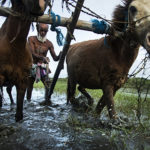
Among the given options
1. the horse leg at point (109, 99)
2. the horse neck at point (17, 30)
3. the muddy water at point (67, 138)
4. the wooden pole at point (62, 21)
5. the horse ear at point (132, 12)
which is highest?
the horse ear at point (132, 12)

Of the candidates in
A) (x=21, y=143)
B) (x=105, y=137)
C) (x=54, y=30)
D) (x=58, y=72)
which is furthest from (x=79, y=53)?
(x=21, y=143)

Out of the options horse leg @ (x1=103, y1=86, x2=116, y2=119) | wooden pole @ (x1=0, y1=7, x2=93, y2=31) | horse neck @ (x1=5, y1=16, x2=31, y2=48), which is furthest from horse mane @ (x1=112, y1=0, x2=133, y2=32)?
horse neck @ (x1=5, y1=16, x2=31, y2=48)

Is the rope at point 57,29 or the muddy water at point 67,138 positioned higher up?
the rope at point 57,29

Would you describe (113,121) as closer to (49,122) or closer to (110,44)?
(49,122)

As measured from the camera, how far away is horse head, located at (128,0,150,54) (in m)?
2.97

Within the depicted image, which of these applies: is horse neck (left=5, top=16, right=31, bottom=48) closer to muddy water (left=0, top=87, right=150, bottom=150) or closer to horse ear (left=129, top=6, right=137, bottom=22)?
muddy water (left=0, top=87, right=150, bottom=150)

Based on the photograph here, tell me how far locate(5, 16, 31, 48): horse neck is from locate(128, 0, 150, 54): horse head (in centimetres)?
153

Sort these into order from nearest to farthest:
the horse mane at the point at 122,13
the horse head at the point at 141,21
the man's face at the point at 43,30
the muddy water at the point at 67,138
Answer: the muddy water at the point at 67,138
the horse head at the point at 141,21
the horse mane at the point at 122,13
the man's face at the point at 43,30

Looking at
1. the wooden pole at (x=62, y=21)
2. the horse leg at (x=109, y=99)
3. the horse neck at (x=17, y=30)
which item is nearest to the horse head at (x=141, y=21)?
the wooden pole at (x=62, y=21)

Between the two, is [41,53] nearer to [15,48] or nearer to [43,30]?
[43,30]

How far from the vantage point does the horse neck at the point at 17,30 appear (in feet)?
10.5

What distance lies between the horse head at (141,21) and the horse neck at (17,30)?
153cm

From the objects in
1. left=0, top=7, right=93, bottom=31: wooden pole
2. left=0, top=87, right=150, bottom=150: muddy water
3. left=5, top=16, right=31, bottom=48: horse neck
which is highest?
left=0, top=7, right=93, bottom=31: wooden pole

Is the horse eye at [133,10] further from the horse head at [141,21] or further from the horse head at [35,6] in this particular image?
the horse head at [35,6]
